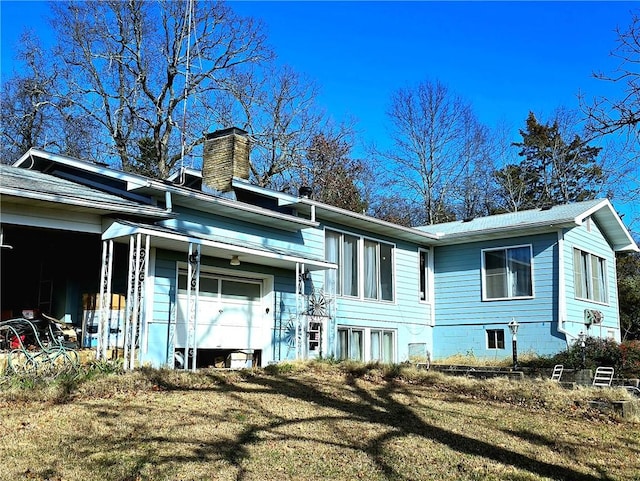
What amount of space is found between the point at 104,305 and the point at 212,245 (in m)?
2.10

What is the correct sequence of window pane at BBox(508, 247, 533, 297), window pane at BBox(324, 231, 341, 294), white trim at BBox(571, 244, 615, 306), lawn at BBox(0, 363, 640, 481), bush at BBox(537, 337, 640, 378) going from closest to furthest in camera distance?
lawn at BBox(0, 363, 640, 481) < bush at BBox(537, 337, 640, 378) < window pane at BBox(324, 231, 341, 294) < window pane at BBox(508, 247, 533, 297) < white trim at BBox(571, 244, 615, 306)

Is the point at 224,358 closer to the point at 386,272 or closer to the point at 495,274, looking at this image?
the point at 386,272

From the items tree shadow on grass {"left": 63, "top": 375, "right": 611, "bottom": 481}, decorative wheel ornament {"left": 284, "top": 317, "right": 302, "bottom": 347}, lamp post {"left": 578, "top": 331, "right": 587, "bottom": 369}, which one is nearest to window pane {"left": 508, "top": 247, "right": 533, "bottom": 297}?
lamp post {"left": 578, "top": 331, "right": 587, "bottom": 369}

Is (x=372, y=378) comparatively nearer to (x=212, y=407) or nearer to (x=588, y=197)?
(x=212, y=407)

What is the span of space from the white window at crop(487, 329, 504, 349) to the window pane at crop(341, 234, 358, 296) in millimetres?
4023

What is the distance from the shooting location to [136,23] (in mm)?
28281

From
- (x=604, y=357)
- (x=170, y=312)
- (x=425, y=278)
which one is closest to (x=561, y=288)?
(x=604, y=357)

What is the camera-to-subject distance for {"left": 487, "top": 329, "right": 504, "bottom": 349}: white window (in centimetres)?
1706

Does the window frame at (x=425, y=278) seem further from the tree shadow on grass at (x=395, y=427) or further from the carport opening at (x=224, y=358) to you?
the tree shadow on grass at (x=395, y=427)

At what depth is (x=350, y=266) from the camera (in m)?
16.3

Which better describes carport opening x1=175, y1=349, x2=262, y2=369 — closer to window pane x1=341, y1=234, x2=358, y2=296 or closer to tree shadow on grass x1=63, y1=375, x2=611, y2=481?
tree shadow on grass x1=63, y1=375, x2=611, y2=481

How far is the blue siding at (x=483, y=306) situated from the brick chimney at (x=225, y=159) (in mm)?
6904

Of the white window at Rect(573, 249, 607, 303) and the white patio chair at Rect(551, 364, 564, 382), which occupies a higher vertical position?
the white window at Rect(573, 249, 607, 303)

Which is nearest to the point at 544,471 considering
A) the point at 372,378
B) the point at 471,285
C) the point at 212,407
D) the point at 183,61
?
the point at 212,407
